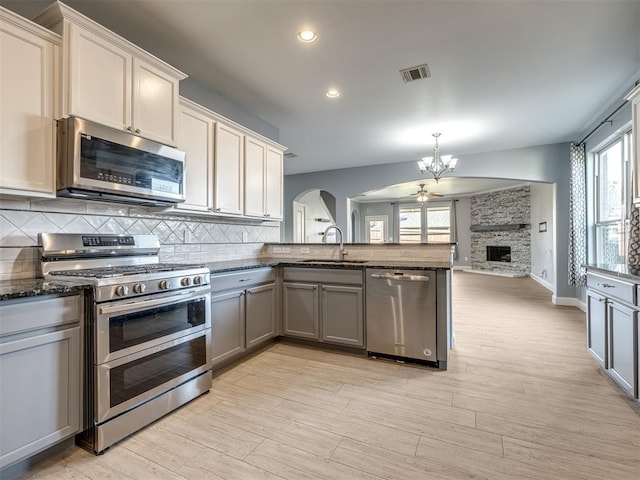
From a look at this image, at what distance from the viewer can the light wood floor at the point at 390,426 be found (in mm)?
1597

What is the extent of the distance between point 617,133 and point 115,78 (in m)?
5.52


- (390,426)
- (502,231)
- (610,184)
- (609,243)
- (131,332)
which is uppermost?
(610,184)

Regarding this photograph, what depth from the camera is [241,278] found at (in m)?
2.91

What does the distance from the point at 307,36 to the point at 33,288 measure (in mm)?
2554

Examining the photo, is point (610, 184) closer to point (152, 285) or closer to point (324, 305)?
point (324, 305)

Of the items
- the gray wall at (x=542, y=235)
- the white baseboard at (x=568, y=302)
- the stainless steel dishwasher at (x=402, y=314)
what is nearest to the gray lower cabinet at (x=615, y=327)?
the stainless steel dishwasher at (x=402, y=314)

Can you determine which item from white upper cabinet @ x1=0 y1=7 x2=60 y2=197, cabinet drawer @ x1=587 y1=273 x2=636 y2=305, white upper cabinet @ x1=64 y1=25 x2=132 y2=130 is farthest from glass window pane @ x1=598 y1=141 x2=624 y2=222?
white upper cabinet @ x1=0 y1=7 x2=60 y2=197

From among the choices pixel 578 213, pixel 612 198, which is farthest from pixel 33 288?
pixel 578 213

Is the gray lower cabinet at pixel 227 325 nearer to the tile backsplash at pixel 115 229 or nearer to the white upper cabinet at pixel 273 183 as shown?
the tile backsplash at pixel 115 229

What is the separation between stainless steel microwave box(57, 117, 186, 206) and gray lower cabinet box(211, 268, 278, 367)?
32.6 inches

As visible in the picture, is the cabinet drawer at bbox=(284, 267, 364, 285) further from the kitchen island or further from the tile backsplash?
the kitchen island

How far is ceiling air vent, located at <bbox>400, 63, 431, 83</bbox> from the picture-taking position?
3.08 m

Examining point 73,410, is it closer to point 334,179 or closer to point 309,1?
point 309,1

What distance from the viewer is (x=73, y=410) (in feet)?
5.46
